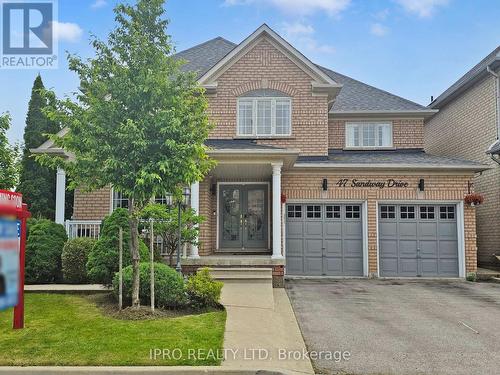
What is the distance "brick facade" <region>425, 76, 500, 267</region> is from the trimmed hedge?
11.9 metres

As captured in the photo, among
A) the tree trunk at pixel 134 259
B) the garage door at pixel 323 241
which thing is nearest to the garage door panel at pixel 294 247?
the garage door at pixel 323 241

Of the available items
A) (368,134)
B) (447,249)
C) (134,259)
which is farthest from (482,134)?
(134,259)

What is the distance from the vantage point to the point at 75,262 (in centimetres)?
1064

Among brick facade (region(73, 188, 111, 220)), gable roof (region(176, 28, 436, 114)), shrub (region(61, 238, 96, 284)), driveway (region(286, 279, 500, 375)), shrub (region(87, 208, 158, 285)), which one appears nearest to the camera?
driveway (region(286, 279, 500, 375))

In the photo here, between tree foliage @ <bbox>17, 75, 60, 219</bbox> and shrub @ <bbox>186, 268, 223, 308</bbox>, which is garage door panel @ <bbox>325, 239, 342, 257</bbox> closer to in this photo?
shrub @ <bbox>186, 268, 223, 308</bbox>

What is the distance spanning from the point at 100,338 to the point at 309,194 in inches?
350

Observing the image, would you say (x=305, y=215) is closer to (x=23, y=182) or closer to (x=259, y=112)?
(x=259, y=112)

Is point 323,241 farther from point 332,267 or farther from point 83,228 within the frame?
point 83,228

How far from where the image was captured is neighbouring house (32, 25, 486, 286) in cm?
1371

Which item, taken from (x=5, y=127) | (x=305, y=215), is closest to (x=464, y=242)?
(x=305, y=215)

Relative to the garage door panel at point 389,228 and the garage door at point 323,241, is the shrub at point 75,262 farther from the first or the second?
the garage door panel at point 389,228

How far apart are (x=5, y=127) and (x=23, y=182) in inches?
140

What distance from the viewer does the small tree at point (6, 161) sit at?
13.3 meters


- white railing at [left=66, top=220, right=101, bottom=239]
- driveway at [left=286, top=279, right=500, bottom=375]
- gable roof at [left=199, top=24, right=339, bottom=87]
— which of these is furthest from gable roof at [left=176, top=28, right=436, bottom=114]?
driveway at [left=286, top=279, right=500, bottom=375]
